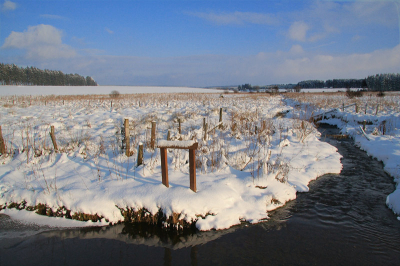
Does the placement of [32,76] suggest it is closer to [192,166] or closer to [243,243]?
[192,166]

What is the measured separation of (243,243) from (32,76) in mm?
95481

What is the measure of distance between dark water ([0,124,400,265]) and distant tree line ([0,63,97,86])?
83427mm

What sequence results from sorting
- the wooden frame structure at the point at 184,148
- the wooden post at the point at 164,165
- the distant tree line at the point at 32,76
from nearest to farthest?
the wooden frame structure at the point at 184,148
the wooden post at the point at 164,165
the distant tree line at the point at 32,76

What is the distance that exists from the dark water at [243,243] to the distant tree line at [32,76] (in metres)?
83.4

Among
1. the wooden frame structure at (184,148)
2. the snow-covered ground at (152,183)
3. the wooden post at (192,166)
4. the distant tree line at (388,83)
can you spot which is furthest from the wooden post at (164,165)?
the distant tree line at (388,83)

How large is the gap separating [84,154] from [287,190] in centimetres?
605

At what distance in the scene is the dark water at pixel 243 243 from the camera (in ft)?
11.7

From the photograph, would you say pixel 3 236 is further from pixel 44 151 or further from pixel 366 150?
pixel 366 150

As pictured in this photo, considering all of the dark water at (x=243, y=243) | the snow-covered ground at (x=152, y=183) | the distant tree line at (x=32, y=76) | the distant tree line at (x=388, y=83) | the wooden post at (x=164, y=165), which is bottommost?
the dark water at (x=243, y=243)

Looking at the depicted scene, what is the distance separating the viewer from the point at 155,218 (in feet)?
14.6

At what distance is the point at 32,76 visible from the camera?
249 ft

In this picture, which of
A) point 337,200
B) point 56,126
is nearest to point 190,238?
point 337,200

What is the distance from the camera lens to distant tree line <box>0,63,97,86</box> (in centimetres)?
6646

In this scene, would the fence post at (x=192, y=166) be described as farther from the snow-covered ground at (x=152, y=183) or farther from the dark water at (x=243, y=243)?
the dark water at (x=243, y=243)
